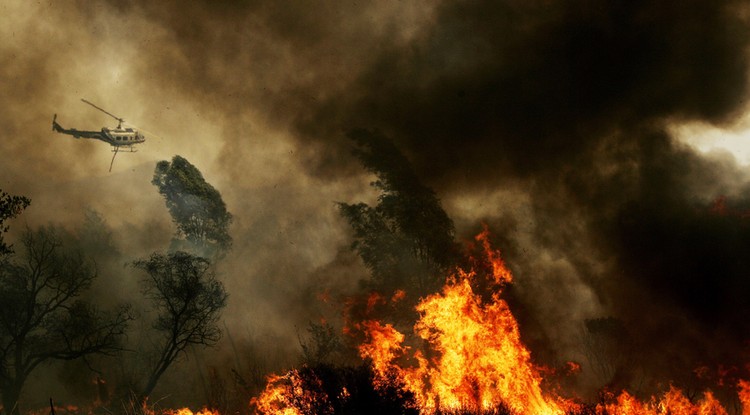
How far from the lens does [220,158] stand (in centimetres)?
4206

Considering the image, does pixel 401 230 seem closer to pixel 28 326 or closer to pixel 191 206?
pixel 191 206

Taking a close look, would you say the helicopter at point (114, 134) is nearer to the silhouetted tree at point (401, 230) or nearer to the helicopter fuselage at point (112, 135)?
the helicopter fuselage at point (112, 135)

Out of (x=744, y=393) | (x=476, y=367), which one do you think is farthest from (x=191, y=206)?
(x=744, y=393)

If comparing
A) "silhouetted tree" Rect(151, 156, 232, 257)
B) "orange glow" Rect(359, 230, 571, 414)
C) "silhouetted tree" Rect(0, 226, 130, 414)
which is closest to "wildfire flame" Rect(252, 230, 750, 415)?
"orange glow" Rect(359, 230, 571, 414)

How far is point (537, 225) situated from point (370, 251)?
11.0 metres

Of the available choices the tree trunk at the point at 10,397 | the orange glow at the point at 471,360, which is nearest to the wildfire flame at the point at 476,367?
the orange glow at the point at 471,360

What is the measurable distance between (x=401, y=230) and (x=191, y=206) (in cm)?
1568

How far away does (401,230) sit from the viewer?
103 feet

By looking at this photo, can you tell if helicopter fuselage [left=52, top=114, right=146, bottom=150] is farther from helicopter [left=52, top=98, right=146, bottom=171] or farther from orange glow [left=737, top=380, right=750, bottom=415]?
orange glow [left=737, top=380, right=750, bottom=415]

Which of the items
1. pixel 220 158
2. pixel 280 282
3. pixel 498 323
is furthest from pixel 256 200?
pixel 498 323

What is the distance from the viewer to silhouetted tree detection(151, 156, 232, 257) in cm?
3619

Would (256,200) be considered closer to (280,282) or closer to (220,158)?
(220,158)

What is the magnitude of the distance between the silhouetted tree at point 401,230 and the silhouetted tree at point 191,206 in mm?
11076

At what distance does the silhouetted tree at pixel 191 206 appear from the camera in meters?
36.2
